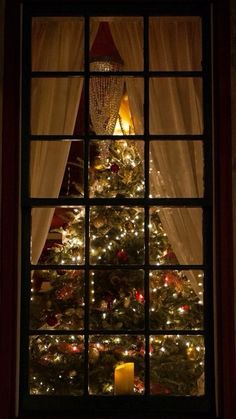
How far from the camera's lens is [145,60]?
3.56m

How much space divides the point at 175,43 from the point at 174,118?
0.46m

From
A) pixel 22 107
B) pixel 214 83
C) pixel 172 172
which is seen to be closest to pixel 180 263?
pixel 172 172

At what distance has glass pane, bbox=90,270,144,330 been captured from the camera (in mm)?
3996

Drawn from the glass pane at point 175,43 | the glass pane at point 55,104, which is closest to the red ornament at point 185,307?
the glass pane at point 55,104

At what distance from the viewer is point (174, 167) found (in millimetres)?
3576

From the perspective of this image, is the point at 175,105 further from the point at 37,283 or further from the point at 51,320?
the point at 51,320

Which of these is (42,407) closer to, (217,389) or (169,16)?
(217,389)

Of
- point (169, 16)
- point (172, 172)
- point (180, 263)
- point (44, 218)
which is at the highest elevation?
point (169, 16)

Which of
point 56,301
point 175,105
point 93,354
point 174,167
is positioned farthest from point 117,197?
point 93,354

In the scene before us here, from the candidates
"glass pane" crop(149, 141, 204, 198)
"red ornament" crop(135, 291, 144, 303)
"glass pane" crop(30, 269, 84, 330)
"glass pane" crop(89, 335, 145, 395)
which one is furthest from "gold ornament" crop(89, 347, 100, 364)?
"glass pane" crop(149, 141, 204, 198)

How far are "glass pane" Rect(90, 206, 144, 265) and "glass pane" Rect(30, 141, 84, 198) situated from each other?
0.51m

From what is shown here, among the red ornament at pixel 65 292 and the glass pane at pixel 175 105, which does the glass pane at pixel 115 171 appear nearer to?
the glass pane at pixel 175 105

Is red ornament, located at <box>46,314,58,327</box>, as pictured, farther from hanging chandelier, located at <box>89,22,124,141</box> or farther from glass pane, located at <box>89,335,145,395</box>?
hanging chandelier, located at <box>89,22,124,141</box>

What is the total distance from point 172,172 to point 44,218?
0.80 meters
